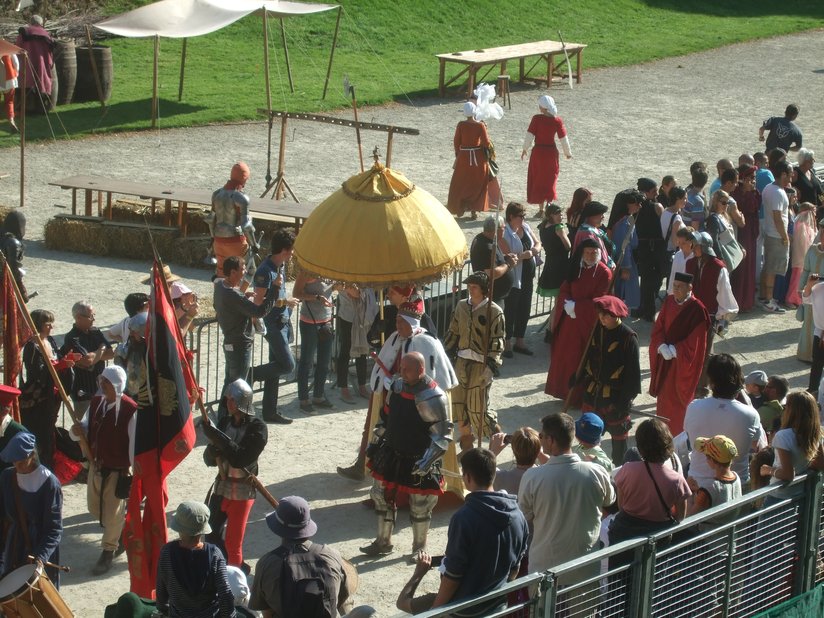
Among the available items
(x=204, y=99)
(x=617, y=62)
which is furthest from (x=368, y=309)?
(x=617, y=62)

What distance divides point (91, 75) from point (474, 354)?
1637cm

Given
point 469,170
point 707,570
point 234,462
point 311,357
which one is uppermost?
point 469,170

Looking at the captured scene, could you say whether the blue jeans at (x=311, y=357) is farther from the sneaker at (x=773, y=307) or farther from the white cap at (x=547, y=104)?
the white cap at (x=547, y=104)

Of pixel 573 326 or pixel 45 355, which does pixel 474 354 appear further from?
pixel 45 355

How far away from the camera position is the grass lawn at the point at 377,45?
25078mm

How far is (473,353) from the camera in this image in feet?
36.4

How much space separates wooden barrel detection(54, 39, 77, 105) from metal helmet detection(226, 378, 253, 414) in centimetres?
1753

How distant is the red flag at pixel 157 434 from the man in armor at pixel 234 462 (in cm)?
22

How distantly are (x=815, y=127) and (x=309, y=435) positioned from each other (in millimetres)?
17683

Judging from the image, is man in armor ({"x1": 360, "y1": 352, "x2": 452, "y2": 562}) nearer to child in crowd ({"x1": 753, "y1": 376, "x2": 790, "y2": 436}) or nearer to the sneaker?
child in crowd ({"x1": 753, "y1": 376, "x2": 790, "y2": 436})

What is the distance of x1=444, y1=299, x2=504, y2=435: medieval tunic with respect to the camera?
10922mm

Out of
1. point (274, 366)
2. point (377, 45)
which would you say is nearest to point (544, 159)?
point (274, 366)

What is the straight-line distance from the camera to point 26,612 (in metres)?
7.38

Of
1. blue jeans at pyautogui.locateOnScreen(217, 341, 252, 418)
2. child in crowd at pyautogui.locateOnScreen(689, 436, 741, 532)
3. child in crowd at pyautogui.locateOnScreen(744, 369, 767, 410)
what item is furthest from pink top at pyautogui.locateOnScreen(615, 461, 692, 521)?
blue jeans at pyautogui.locateOnScreen(217, 341, 252, 418)
